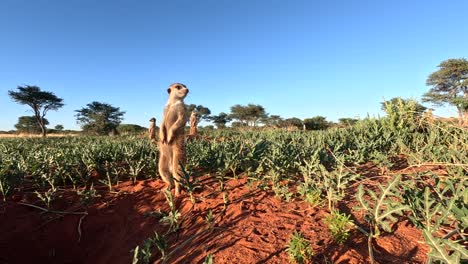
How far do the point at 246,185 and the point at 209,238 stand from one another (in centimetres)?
125

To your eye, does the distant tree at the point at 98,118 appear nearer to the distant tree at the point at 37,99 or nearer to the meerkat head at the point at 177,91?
the distant tree at the point at 37,99

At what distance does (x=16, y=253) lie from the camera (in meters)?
2.96

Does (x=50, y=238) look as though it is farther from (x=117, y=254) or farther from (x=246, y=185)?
(x=246, y=185)

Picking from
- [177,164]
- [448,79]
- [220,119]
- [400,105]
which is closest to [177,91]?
[177,164]

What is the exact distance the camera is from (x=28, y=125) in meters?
45.4

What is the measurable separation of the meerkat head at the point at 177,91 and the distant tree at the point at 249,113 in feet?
125

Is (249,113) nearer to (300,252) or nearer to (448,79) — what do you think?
(448,79)

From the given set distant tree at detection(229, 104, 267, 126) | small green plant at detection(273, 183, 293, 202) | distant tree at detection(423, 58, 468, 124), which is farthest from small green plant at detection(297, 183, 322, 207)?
distant tree at detection(229, 104, 267, 126)

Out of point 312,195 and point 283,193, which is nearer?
Result: point 312,195

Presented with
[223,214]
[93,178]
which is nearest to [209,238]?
[223,214]

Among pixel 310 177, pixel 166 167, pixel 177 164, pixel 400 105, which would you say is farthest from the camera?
pixel 400 105

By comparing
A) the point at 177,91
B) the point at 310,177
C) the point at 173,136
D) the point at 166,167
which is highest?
the point at 177,91

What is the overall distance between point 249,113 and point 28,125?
38.9 meters

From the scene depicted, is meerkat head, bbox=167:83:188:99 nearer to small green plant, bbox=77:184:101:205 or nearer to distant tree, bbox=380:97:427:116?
→ small green plant, bbox=77:184:101:205
